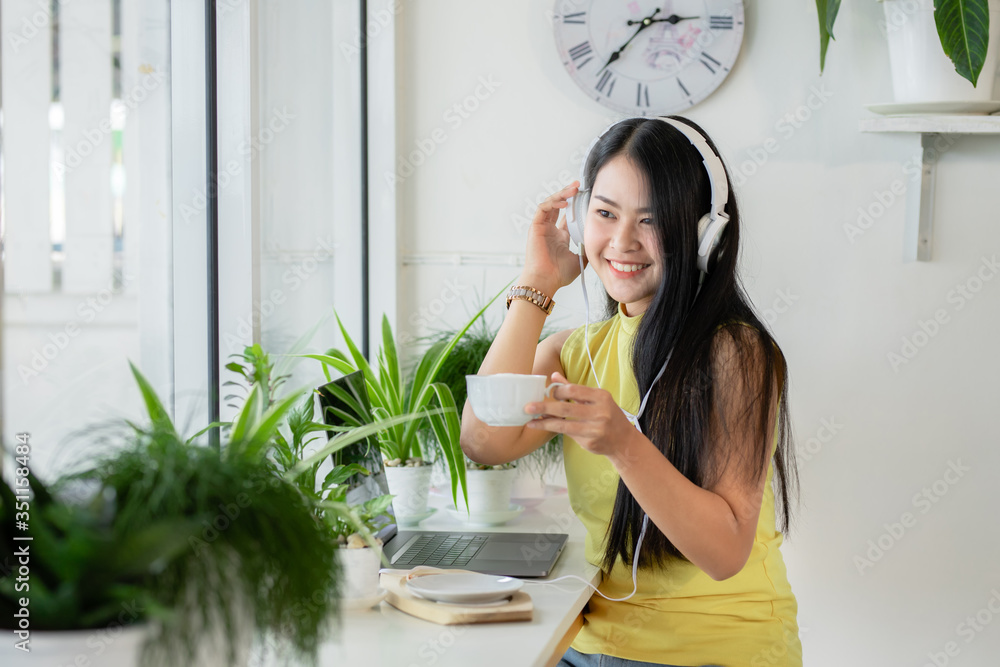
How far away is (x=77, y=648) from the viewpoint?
1.80 feet

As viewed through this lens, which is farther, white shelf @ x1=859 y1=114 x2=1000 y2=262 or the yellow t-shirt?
white shelf @ x1=859 y1=114 x2=1000 y2=262

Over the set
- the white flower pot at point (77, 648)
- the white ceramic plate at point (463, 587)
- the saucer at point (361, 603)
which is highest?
the white flower pot at point (77, 648)

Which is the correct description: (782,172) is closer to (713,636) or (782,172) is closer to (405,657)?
(713,636)

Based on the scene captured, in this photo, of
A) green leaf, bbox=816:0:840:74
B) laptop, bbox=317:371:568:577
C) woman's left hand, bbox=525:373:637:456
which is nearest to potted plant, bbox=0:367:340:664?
woman's left hand, bbox=525:373:637:456

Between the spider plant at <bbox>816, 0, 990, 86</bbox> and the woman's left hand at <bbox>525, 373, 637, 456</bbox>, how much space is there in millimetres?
1209

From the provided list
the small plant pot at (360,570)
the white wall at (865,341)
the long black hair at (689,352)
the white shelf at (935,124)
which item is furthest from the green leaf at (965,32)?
the small plant pot at (360,570)

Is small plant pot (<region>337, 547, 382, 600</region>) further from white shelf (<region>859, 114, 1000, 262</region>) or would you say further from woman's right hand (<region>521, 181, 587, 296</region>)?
white shelf (<region>859, 114, 1000, 262</region>)

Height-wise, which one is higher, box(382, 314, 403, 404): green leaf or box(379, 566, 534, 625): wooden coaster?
box(382, 314, 403, 404): green leaf

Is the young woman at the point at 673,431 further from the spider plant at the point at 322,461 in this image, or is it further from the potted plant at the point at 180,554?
the potted plant at the point at 180,554

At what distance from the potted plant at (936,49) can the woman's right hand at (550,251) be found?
0.76 meters

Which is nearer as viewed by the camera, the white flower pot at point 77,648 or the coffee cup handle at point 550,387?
the white flower pot at point 77,648

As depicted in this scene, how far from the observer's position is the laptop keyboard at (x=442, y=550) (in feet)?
4.23

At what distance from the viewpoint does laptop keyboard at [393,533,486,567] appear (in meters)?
1.29

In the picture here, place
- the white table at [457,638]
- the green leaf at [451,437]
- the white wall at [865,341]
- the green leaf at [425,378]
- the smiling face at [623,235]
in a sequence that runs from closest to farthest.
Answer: the white table at [457,638] < the smiling face at [623,235] < the green leaf at [451,437] < the green leaf at [425,378] < the white wall at [865,341]
